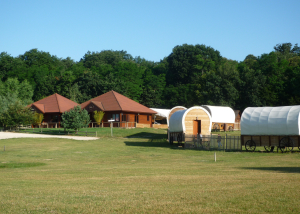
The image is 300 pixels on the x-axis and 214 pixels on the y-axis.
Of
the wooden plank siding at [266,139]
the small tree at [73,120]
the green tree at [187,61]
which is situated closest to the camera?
the wooden plank siding at [266,139]

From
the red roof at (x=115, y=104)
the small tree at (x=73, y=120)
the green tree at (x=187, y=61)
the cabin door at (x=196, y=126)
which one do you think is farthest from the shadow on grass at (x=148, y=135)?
the green tree at (x=187, y=61)

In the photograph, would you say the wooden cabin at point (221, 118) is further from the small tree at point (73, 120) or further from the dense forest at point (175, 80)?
the small tree at point (73, 120)

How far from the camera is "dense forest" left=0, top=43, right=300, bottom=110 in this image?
7994 centimetres

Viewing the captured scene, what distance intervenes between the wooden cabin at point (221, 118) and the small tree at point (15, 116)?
100 feet

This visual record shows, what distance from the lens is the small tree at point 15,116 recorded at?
58656mm

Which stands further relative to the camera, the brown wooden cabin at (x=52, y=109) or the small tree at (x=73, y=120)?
the brown wooden cabin at (x=52, y=109)

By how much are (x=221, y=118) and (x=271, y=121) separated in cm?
3066

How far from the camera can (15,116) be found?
5853 centimetres

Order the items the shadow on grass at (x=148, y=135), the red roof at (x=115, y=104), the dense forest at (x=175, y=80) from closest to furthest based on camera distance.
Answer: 1. the shadow on grass at (x=148, y=135)
2. the red roof at (x=115, y=104)
3. the dense forest at (x=175, y=80)

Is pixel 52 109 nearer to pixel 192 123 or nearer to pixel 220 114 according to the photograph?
pixel 220 114

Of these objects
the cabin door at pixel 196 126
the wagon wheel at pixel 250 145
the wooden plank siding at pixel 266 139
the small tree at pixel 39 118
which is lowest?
the wagon wheel at pixel 250 145

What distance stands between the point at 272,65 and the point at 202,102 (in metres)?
19.4

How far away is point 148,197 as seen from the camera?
393 inches

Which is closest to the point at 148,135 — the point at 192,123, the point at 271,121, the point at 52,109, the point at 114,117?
the point at 114,117
